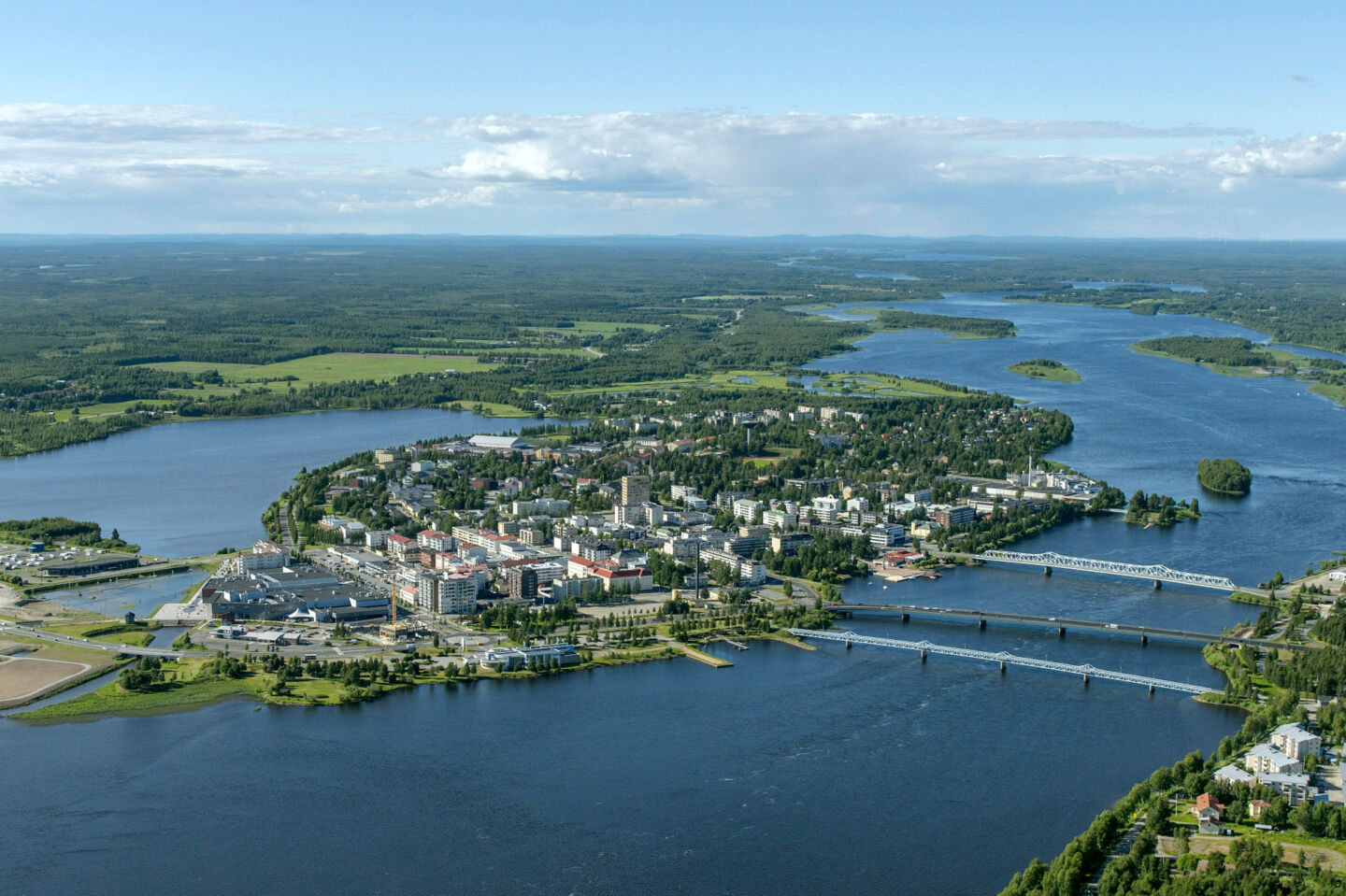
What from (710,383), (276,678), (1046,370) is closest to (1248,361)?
(1046,370)

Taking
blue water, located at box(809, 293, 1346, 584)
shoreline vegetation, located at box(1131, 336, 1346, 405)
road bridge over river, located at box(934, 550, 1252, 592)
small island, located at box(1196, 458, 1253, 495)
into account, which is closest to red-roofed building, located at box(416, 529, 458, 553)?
road bridge over river, located at box(934, 550, 1252, 592)

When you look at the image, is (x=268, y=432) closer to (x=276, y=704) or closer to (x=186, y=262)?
(x=276, y=704)

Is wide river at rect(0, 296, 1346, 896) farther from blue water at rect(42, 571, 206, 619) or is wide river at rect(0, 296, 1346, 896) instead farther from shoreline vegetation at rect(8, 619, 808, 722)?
blue water at rect(42, 571, 206, 619)

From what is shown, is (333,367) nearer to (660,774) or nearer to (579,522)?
(579,522)

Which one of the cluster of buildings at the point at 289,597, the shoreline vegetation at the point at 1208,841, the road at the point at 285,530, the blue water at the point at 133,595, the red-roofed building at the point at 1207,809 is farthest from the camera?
the road at the point at 285,530

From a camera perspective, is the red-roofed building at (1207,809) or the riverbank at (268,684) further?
the riverbank at (268,684)

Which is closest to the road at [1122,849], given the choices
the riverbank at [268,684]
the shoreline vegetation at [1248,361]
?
the riverbank at [268,684]

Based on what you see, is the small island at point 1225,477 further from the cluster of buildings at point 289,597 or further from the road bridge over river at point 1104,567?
the cluster of buildings at point 289,597
